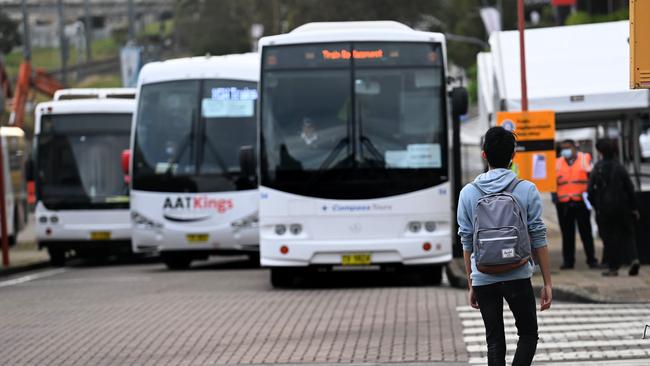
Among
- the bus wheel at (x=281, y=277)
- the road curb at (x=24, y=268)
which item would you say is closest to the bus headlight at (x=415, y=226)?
the bus wheel at (x=281, y=277)

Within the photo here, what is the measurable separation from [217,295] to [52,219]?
33.6ft

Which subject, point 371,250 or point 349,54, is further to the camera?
point 349,54

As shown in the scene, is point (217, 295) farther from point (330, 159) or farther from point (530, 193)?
point (530, 193)

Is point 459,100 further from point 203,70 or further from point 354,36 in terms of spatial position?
point 203,70

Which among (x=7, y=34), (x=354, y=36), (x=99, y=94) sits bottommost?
(x=99, y=94)

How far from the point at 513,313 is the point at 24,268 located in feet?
69.5

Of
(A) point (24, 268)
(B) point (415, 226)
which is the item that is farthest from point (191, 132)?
(B) point (415, 226)

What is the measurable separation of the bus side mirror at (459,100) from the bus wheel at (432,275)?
2163 millimetres

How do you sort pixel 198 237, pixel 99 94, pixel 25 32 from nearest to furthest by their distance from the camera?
pixel 198 237
pixel 99 94
pixel 25 32

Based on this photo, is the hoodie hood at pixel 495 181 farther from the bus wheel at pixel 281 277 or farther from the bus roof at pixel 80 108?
the bus roof at pixel 80 108

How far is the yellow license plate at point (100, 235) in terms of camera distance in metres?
28.1

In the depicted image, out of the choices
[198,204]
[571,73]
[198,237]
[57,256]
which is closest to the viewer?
[571,73]

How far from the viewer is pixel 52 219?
92.4 feet

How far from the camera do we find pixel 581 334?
12859 millimetres
